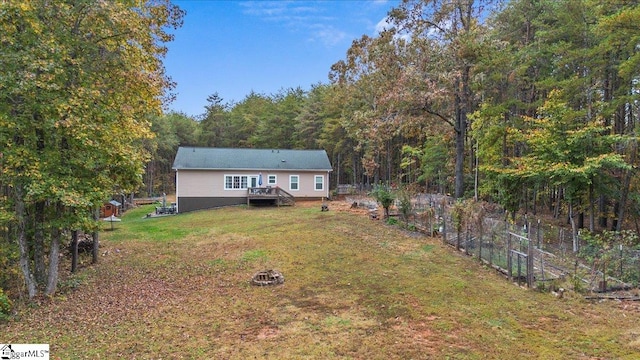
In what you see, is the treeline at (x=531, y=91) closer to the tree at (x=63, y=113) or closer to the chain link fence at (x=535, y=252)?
the chain link fence at (x=535, y=252)

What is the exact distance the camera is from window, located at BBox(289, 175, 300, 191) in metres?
27.4

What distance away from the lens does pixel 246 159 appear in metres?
27.1

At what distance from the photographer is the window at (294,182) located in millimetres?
27362

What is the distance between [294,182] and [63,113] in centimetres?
2043

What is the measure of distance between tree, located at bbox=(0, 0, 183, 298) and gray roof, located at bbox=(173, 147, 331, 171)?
1622 cm

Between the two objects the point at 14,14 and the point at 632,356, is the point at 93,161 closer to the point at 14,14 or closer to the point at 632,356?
the point at 14,14

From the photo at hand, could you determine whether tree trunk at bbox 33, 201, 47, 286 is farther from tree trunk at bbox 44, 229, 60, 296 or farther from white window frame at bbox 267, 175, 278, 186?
white window frame at bbox 267, 175, 278, 186

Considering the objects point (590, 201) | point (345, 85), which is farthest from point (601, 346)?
point (345, 85)

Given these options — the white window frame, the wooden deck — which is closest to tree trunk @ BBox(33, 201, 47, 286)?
the wooden deck

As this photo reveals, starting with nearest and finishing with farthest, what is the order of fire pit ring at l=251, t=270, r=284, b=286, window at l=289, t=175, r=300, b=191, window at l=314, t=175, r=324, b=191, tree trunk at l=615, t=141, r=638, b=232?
1. fire pit ring at l=251, t=270, r=284, b=286
2. tree trunk at l=615, t=141, r=638, b=232
3. window at l=289, t=175, r=300, b=191
4. window at l=314, t=175, r=324, b=191

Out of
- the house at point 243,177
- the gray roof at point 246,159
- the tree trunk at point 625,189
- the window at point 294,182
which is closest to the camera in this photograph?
the tree trunk at point 625,189

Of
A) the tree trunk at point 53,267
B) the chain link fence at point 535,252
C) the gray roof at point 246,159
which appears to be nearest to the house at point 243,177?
the gray roof at point 246,159

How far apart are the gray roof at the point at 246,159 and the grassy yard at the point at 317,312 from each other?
13.5 meters

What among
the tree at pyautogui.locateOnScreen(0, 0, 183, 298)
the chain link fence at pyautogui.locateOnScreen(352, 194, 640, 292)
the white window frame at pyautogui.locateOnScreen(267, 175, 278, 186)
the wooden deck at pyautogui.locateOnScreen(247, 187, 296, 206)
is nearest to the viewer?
the tree at pyautogui.locateOnScreen(0, 0, 183, 298)
